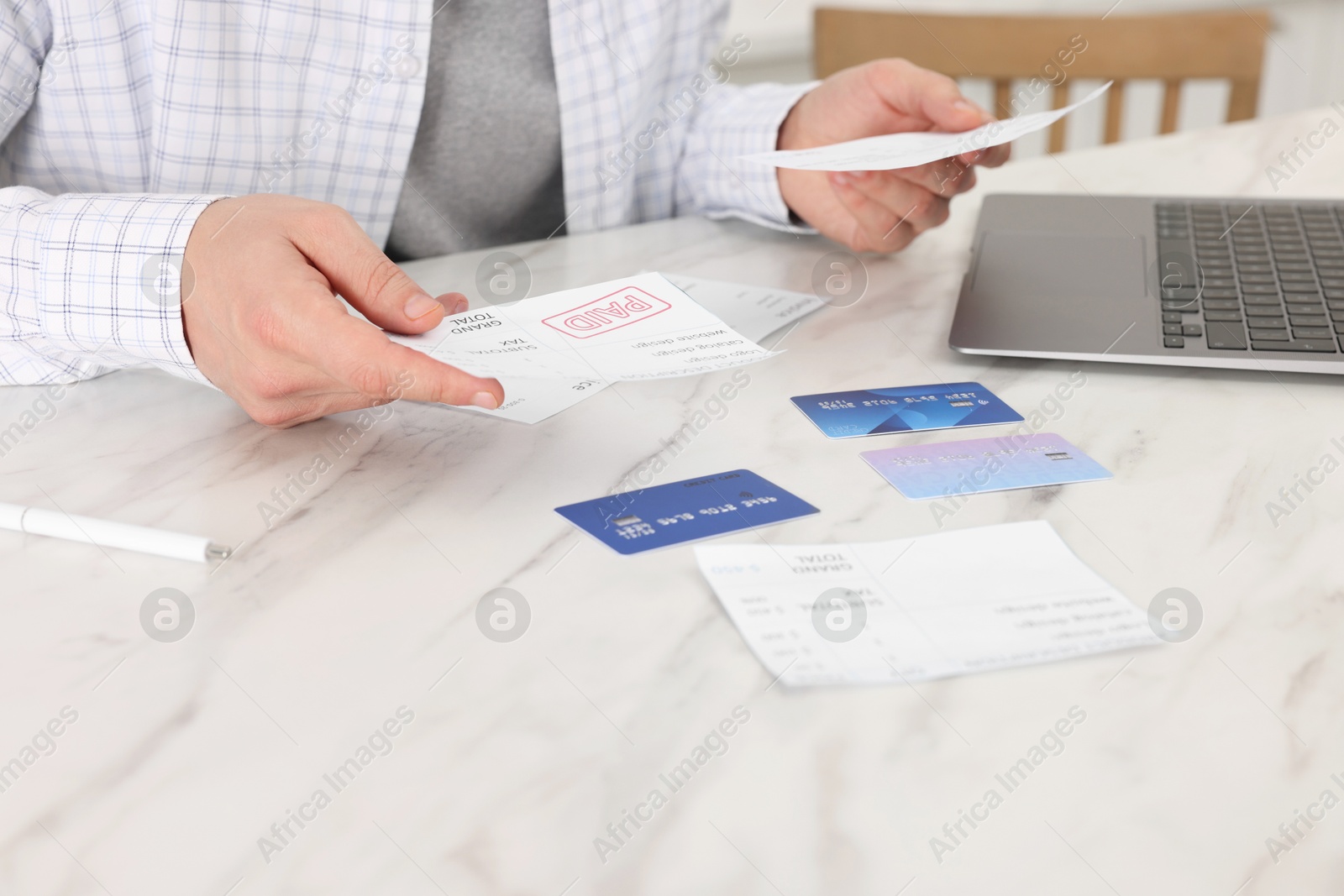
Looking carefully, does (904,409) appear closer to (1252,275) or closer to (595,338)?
(595,338)

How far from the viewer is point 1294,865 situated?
31 cm

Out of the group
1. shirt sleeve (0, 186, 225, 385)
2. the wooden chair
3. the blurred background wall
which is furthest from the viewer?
the blurred background wall

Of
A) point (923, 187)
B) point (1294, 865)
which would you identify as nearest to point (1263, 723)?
point (1294, 865)

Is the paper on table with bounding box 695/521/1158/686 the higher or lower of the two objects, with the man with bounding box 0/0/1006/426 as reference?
lower

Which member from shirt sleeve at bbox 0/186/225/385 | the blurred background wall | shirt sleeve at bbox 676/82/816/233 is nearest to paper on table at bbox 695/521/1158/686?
shirt sleeve at bbox 0/186/225/385

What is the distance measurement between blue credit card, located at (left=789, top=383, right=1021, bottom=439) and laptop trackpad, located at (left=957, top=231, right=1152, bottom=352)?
65mm

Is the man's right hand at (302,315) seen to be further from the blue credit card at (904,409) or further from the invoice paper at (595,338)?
the blue credit card at (904,409)

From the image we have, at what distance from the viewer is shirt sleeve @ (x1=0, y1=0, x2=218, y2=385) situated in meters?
0.58

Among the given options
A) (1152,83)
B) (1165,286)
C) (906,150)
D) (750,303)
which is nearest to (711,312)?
(750,303)

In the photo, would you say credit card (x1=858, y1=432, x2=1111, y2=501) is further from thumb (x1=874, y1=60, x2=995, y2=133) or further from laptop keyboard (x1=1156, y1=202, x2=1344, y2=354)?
thumb (x1=874, y1=60, x2=995, y2=133)

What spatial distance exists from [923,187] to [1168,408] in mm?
316

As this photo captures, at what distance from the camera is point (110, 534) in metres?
0.49

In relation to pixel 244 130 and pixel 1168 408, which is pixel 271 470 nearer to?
pixel 244 130

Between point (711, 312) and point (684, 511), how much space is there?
264 mm
